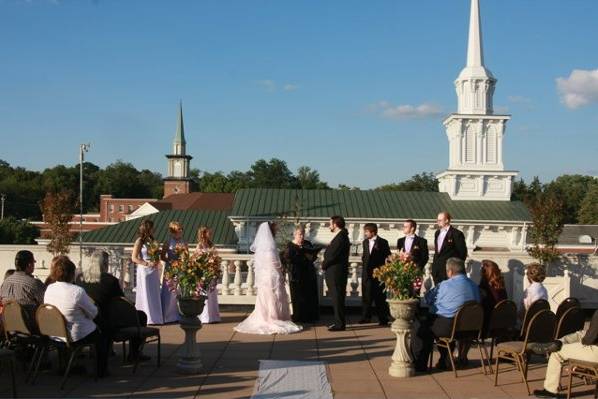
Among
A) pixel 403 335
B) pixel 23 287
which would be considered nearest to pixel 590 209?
pixel 403 335

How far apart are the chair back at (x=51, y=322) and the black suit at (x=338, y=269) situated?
5494mm

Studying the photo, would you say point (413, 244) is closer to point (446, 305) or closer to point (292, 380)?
point (446, 305)

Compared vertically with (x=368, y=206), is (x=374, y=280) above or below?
below

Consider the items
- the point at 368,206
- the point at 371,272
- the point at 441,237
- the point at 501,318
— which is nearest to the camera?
the point at 501,318

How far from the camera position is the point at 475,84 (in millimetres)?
40312

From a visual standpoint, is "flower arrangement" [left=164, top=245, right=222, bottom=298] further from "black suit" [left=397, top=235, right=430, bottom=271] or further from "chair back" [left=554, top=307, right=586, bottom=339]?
"chair back" [left=554, top=307, right=586, bottom=339]

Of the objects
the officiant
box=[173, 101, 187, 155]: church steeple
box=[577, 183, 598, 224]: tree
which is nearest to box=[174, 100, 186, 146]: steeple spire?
box=[173, 101, 187, 155]: church steeple

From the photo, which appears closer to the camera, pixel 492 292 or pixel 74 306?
pixel 74 306

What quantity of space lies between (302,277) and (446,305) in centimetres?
461

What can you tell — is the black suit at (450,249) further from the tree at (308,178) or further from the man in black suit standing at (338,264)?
the tree at (308,178)

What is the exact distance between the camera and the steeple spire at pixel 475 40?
40.5 metres

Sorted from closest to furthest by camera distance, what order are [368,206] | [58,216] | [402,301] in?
[402,301], [58,216], [368,206]

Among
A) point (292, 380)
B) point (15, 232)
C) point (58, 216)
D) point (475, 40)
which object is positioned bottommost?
point (15, 232)

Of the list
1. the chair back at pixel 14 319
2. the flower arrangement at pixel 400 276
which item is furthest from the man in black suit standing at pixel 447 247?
the chair back at pixel 14 319
